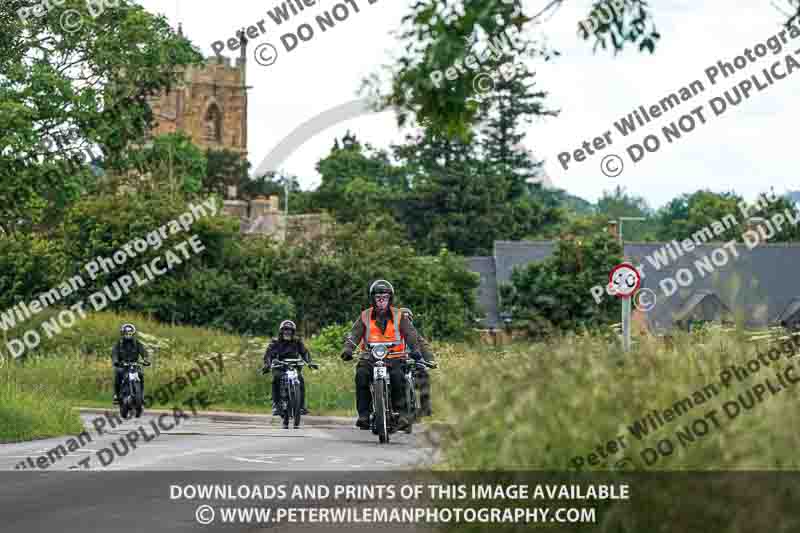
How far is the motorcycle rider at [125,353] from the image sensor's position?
27953 mm

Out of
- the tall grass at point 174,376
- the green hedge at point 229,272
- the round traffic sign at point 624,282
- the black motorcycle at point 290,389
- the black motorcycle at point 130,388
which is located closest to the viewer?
the black motorcycle at point 290,389

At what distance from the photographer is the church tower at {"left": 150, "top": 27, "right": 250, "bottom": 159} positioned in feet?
535

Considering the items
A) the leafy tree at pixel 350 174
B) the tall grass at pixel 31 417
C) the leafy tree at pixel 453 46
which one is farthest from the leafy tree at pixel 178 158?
the leafy tree at pixel 350 174

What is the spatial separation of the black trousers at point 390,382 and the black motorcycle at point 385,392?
0.05 metres

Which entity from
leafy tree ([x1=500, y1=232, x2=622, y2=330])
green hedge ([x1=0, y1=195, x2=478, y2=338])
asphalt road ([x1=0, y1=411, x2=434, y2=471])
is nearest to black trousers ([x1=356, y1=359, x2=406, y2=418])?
asphalt road ([x1=0, y1=411, x2=434, y2=471])

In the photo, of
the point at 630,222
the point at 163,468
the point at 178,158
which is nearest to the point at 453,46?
the point at 163,468

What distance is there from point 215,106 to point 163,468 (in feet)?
502

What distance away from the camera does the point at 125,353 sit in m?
28.2

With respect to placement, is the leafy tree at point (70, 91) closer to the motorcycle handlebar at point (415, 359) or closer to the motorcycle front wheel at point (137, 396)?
the motorcycle front wheel at point (137, 396)

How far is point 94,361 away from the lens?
3706cm

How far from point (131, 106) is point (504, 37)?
28.0m

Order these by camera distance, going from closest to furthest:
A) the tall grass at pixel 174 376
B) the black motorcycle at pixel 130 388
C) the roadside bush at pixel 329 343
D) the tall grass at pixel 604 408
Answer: the tall grass at pixel 604 408
the black motorcycle at pixel 130 388
the tall grass at pixel 174 376
the roadside bush at pixel 329 343

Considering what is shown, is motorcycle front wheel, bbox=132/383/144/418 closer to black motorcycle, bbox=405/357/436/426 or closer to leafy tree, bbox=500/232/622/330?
black motorcycle, bbox=405/357/436/426

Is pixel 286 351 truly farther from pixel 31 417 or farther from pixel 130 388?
pixel 130 388
